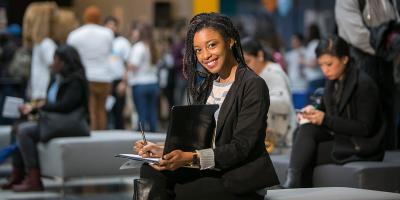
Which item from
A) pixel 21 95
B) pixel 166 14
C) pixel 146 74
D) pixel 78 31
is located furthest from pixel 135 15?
pixel 78 31

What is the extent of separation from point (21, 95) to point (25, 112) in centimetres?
767

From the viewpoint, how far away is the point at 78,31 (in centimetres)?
1373

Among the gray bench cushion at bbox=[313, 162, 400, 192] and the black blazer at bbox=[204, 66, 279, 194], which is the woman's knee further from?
the black blazer at bbox=[204, 66, 279, 194]

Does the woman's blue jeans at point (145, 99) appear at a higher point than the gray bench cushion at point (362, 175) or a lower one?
lower

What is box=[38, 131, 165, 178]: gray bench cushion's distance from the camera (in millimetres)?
10062

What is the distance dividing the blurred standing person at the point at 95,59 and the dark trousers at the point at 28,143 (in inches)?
127

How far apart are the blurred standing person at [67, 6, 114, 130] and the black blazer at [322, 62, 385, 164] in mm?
6527

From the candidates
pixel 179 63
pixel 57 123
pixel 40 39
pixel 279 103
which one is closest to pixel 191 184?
pixel 279 103

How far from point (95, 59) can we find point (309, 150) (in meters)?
6.62

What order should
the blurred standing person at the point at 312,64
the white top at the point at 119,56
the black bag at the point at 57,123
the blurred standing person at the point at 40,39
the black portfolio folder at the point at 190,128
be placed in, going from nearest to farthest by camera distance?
the black portfolio folder at the point at 190,128, the black bag at the point at 57,123, the blurred standing person at the point at 40,39, the white top at the point at 119,56, the blurred standing person at the point at 312,64

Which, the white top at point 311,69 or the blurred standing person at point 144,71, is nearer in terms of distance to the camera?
the blurred standing person at point 144,71

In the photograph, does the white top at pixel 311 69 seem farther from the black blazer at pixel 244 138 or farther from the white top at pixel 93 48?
the black blazer at pixel 244 138

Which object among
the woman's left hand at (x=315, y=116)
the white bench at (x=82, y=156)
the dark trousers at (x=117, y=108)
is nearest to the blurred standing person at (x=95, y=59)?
the dark trousers at (x=117, y=108)

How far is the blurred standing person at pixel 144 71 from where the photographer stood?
16.0 metres
